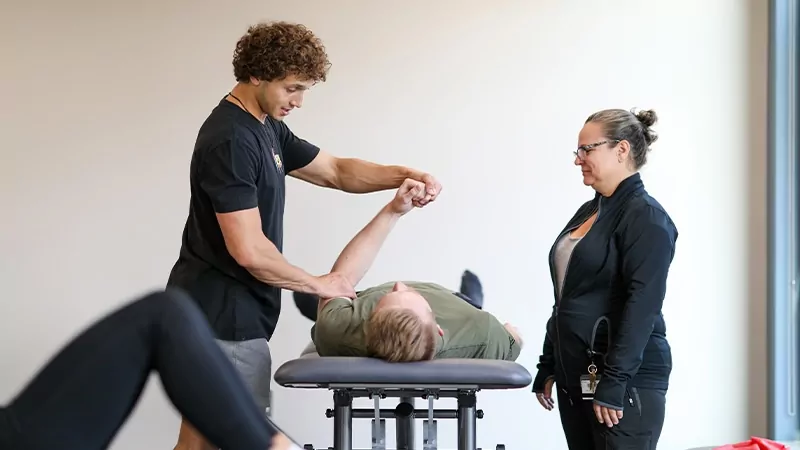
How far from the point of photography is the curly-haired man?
1.96 meters

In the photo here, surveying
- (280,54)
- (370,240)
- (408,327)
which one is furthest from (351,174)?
(408,327)

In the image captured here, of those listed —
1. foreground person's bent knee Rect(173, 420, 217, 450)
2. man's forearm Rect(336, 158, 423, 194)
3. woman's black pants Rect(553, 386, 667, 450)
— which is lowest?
foreground person's bent knee Rect(173, 420, 217, 450)

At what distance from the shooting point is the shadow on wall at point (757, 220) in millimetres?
3330

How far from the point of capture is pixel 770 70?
10.8ft

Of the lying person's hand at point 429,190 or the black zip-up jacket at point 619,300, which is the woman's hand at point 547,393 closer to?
the black zip-up jacket at point 619,300

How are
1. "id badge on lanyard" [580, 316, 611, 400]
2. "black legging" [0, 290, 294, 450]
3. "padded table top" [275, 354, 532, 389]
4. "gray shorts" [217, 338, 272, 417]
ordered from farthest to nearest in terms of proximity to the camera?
"gray shorts" [217, 338, 272, 417], "id badge on lanyard" [580, 316, 611, 400], "padded table top" [275, 354, 532, 389], "black legging" [0, 290, 294, 450]

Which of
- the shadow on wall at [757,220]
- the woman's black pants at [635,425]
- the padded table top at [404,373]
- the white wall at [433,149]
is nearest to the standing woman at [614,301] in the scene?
the woman's black pants at [635,425]

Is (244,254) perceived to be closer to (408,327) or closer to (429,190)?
(408,327)

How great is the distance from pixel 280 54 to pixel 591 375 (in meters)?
1.04

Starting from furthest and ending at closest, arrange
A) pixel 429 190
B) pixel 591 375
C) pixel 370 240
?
1. pixel 370 240
2. pixel 429 190
3. pixel 591 375

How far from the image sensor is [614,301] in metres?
1.95

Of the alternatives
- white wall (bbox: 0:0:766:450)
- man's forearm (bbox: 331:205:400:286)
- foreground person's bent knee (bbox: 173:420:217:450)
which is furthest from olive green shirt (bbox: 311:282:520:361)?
white wall (bbox: 0:0:766:450)

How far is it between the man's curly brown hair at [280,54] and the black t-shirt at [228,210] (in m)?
0.12

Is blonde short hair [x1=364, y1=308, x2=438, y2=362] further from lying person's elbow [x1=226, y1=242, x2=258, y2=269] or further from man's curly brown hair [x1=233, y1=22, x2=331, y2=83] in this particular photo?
man's curly brown hair [x1=233, y1=22, x2=331, y2=83]
